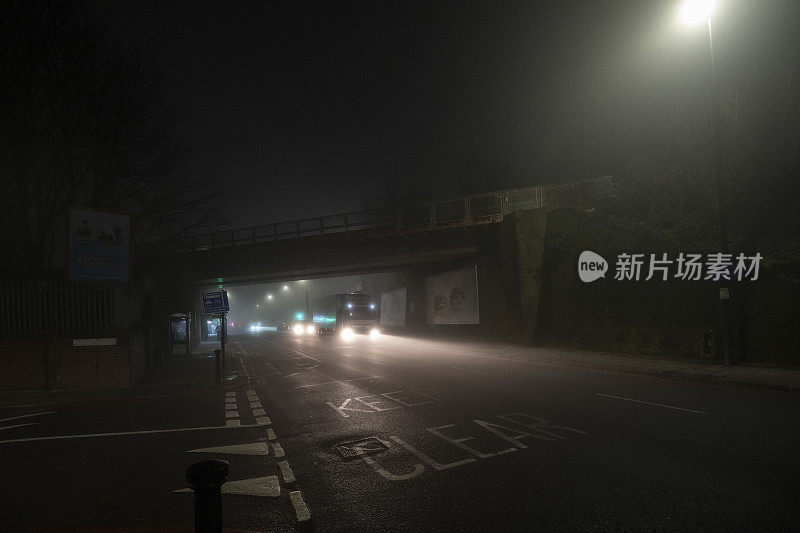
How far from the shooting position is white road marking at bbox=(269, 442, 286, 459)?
656 centimetres

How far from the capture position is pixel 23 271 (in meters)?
16.8

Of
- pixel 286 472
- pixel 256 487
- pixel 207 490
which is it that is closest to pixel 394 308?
pixel 286 472

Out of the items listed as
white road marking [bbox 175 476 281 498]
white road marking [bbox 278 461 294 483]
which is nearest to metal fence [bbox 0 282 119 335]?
white road marking [bbox 278 461 294 483]

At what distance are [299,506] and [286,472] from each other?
3.78ft

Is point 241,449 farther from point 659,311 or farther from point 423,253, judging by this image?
point 423,253

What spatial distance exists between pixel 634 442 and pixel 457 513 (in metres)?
3.62

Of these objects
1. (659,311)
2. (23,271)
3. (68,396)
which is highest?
(23,271)

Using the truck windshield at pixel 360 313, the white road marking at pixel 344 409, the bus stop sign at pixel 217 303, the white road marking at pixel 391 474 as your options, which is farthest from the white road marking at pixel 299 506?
the truck windshield at pixel 360 313

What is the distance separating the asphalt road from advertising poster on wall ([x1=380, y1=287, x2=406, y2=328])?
1253 inches

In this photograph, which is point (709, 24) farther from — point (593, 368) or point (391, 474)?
point (391, 474)

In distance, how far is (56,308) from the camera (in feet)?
48.8

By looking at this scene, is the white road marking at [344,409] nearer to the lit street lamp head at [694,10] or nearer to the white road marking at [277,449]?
the white road marking at [277,449]

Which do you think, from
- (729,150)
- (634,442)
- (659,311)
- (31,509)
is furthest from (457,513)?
(729,150)

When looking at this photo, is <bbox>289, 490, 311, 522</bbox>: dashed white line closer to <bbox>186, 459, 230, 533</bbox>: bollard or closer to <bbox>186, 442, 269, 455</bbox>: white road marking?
<bbox>186, 459, 230, 533</bbox>: bollard
